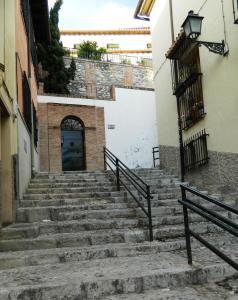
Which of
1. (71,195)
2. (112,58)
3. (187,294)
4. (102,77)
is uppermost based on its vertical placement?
(112,58)

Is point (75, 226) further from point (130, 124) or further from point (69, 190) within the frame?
point (130, 124)

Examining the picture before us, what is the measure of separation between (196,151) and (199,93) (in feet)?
4.78

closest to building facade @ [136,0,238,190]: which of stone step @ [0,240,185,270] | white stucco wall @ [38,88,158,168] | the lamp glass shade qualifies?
the lamp glass shade

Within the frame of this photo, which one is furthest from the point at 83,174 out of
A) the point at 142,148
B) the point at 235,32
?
the point at 142,148

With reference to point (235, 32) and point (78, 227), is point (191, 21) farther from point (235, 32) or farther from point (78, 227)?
point (78, 227)

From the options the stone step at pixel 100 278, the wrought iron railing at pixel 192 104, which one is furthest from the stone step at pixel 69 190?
the stone step at pixel 100 278

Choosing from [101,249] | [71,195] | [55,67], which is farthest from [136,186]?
[55,67]

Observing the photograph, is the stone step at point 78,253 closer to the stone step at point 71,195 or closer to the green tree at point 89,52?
the stone step at point 71,195

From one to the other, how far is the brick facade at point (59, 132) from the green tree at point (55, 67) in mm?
2505

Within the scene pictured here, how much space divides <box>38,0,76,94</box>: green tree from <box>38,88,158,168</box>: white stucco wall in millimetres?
2279

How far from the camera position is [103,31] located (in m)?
34.1

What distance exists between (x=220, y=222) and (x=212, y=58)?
6.27 metres

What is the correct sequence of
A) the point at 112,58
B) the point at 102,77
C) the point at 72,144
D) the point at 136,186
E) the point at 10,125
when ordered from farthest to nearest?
1. the point at 112,58
2. the point at 102,77
3. the point at 72,144
4. the point at 136,186
5. the point at 10,125

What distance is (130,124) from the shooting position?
18.5 meters
